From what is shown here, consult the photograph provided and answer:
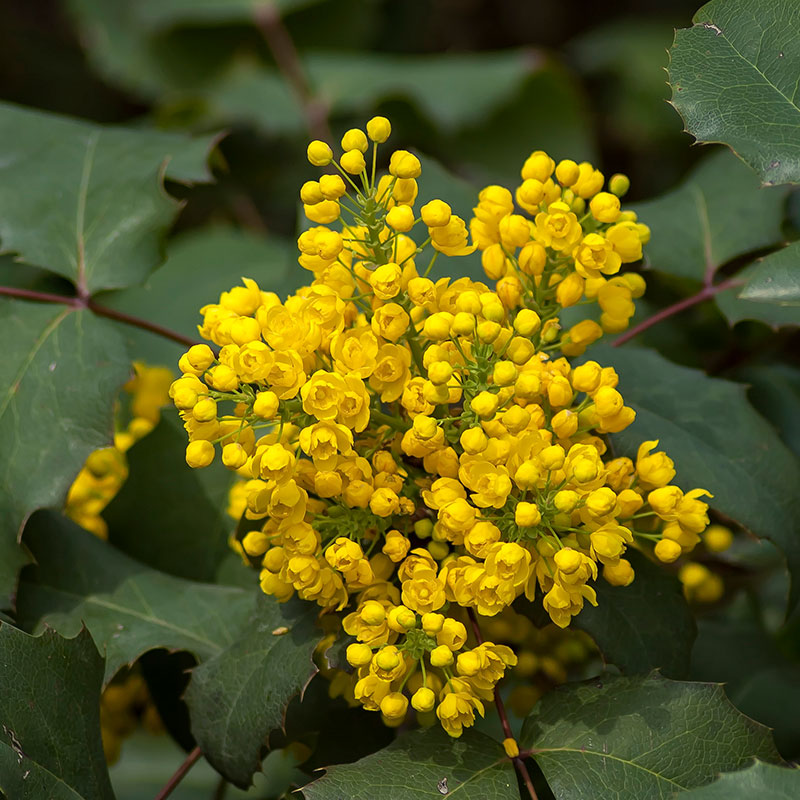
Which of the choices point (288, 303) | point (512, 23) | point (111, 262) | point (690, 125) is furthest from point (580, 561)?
point (512, 23)

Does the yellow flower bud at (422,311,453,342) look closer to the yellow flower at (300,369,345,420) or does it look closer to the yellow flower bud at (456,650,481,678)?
the yellow flower at (300,369,345,420)

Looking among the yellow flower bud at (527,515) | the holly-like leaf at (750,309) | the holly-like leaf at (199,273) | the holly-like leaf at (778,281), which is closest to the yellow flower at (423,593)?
the yellow flower bud at (527,515)

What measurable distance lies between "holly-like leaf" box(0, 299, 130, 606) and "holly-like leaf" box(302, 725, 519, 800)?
514 mm

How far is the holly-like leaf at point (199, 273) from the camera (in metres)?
2.39

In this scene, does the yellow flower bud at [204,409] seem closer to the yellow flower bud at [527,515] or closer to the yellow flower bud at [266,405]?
the yellow flower bud at [266,405]

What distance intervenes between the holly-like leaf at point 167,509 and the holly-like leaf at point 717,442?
616mm

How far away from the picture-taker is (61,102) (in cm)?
391

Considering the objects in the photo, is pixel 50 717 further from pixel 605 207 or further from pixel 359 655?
pixel 605 207

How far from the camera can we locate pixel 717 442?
1305 mm

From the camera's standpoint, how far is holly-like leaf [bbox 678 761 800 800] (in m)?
0.92

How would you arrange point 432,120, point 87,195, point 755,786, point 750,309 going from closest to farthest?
point 755,786 → point 750,309 → point 87,195 → point 432,120

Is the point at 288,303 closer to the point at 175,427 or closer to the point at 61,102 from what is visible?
the point at 175,427

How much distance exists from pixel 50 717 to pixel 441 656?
456 mm

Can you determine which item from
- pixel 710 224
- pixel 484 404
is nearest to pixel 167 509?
pixel 484 404
